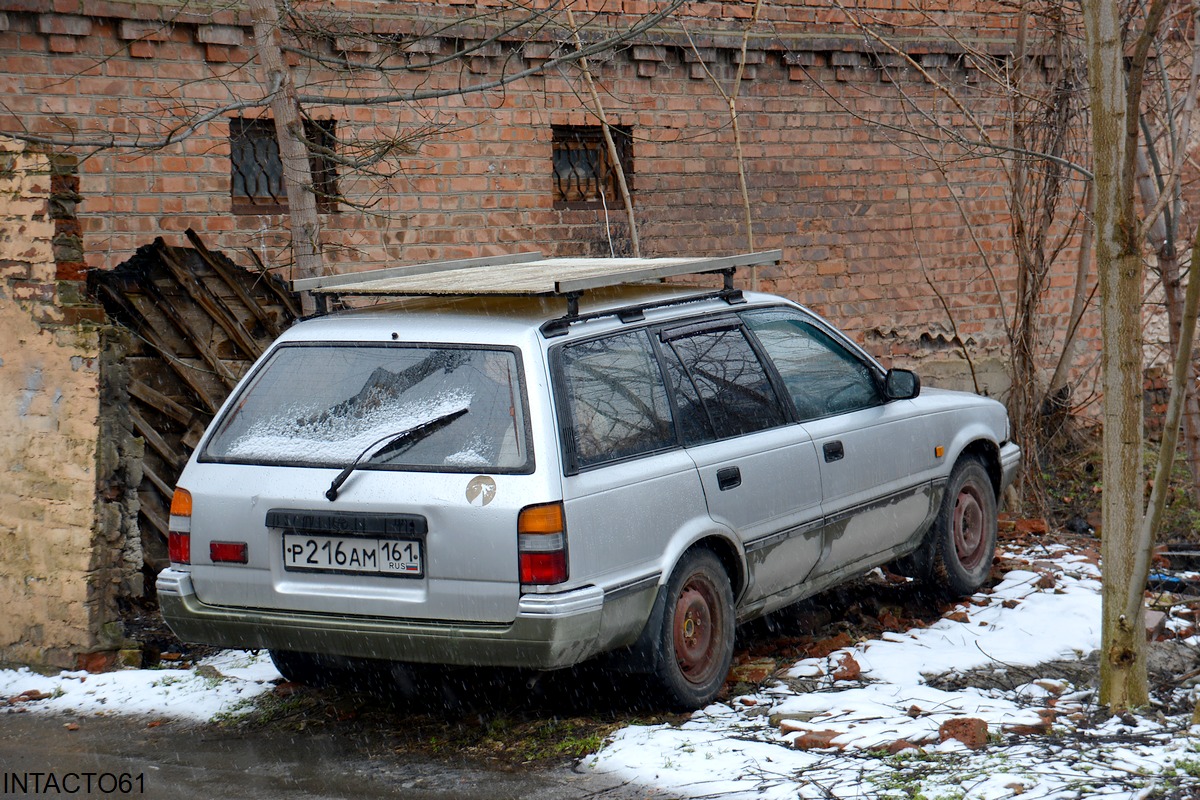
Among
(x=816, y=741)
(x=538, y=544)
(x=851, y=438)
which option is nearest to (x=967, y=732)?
(x=816, y=741)

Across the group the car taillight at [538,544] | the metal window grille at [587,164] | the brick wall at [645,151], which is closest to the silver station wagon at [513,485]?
the car taillight at [538,544]

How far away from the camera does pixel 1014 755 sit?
4117mm

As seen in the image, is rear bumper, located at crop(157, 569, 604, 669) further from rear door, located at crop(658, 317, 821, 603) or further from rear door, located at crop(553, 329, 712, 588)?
rear door, located at crop(658, 317, 821, 603)

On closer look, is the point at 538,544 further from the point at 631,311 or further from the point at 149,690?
the point at 149,690

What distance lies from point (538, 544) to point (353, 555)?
2.13 ft

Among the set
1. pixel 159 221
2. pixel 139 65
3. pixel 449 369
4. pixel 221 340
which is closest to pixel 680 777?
pixel 449 369

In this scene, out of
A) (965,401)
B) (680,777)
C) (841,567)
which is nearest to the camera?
(680,777)

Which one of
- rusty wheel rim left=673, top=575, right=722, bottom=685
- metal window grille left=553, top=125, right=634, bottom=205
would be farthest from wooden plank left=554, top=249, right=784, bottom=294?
metal window grille left=553, top=125, right=634, bottom=205

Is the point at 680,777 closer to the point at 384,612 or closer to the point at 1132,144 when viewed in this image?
the point at 384,612

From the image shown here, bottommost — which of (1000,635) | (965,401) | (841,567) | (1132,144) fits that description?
(1000,635)

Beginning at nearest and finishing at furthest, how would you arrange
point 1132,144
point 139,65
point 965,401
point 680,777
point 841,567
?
point 680,777
point 1132,144
point 841,567
point 965,401
point 139,65

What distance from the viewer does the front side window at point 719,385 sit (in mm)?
5059

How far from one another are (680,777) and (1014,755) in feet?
3.42

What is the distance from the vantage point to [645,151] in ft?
30.6
